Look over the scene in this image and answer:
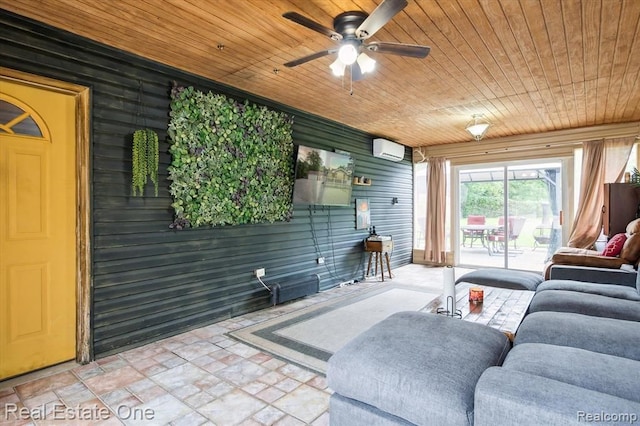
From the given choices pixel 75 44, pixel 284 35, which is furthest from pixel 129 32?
pixel 284 35

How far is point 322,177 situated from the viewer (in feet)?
16.0

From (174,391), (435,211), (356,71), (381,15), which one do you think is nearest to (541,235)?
(435,211)

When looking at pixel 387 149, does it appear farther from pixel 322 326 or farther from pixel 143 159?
pixel 143 159

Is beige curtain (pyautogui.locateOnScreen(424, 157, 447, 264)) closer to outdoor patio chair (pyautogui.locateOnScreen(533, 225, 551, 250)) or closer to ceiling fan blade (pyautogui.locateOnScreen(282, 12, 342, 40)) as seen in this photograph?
outdoor patio chair (pyautogui.locateOnScreen(533, 225, 551, 250))

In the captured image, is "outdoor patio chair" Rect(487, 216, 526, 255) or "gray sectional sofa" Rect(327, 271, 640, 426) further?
"outdoor patio chair" Rect(487, 216, 526, 255)

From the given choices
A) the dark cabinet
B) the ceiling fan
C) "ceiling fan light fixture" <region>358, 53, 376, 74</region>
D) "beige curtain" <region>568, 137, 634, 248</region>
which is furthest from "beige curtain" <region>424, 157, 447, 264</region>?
the ceiling fan

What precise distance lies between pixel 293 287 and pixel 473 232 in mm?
4637

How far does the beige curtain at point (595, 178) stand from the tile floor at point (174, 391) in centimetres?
546

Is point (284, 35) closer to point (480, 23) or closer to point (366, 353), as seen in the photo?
point (480, 23)

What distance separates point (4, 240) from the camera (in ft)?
8.04

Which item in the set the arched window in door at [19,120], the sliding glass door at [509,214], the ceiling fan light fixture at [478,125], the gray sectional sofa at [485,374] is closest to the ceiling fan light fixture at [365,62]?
the gray sectional sofa at [485,374]

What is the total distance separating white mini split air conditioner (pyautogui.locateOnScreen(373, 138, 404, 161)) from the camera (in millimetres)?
6293

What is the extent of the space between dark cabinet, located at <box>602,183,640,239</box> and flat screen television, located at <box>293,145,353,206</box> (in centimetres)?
373

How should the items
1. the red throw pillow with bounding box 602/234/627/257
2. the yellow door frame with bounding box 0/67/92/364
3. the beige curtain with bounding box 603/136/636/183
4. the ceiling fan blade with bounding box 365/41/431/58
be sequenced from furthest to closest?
the beige curtain with bounding box 603/136/636/183
the red throw pillow with bounding box 602/234/627/257
the yellow door frame with bounding box 0/67/92/364
the ceiling fan blade with bounding box 365/41/431/58
